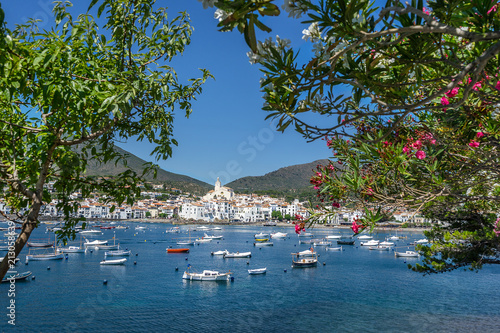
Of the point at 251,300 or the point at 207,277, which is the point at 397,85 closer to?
the point at 251,300

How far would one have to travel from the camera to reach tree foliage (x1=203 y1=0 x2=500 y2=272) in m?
2.05

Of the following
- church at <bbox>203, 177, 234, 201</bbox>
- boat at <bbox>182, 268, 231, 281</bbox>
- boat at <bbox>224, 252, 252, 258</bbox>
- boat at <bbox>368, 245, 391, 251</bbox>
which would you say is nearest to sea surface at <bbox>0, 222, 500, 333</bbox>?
boat at <bbox>182, 268, 231, 281</bbox>

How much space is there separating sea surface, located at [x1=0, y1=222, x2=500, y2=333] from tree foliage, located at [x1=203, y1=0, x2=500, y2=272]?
20339 millimetres

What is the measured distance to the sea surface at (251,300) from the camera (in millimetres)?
23078

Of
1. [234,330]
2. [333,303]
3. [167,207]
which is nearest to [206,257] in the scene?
[333,303]

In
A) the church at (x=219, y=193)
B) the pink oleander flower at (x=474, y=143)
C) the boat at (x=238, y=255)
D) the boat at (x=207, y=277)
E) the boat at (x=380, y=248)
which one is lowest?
the boat at (x=380, y=248)

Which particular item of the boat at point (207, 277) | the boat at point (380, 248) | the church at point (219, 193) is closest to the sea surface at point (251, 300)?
the boat at point (207, 277)

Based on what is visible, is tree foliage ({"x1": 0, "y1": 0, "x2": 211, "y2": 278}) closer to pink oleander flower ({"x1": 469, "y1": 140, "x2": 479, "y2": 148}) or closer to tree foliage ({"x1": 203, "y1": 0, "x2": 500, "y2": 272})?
tree foliage ({"x1": 203, "y1": 0, "x2": 500, "y2": 272})

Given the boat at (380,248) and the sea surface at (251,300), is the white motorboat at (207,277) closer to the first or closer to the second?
the sea surface at (251,300)

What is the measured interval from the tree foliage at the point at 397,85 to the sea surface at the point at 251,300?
66.7 ft

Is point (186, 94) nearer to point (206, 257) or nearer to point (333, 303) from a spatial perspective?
point (333, 303)

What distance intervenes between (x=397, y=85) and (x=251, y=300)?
29.7 m

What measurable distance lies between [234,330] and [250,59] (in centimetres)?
2260

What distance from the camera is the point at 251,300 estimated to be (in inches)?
1163
